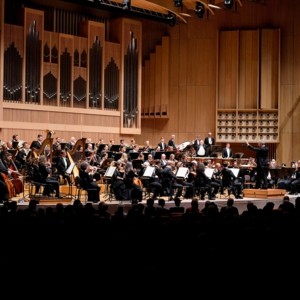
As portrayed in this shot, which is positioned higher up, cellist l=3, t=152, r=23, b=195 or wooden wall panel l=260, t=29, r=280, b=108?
wooden wall panel l=260, t=29, r=280, b=108

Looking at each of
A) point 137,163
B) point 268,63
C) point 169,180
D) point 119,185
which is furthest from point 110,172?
point 268,63

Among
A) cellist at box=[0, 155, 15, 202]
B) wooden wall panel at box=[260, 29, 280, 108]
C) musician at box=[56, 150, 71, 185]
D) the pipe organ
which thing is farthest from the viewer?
wooden wall panel at box=[260, 29, 280, 108]

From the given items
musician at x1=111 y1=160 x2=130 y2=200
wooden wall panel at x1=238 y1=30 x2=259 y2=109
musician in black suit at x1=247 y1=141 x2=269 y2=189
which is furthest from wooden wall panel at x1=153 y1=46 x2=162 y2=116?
musician at x1=111 y1=160 x2=130 y2=200

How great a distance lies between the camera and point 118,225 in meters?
5.32

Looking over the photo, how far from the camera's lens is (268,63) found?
1831 centimetres

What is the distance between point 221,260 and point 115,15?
51.0 feet

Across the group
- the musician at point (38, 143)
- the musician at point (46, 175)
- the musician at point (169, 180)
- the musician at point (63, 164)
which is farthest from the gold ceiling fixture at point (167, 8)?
the musician at point (46, 175)

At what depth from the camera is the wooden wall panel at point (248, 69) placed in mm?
18453

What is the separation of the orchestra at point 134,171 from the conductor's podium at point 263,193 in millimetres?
198

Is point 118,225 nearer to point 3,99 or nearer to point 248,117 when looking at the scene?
point 3,99

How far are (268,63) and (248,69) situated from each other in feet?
2.16

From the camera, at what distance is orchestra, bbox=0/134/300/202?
11.9 m

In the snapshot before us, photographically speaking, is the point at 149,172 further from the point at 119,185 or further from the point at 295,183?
the point at 295,183

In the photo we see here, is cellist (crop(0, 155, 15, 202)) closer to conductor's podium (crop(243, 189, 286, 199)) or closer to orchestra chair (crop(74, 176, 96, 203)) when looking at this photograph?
orchestra chair (crop(74, 176, 96, 203))
